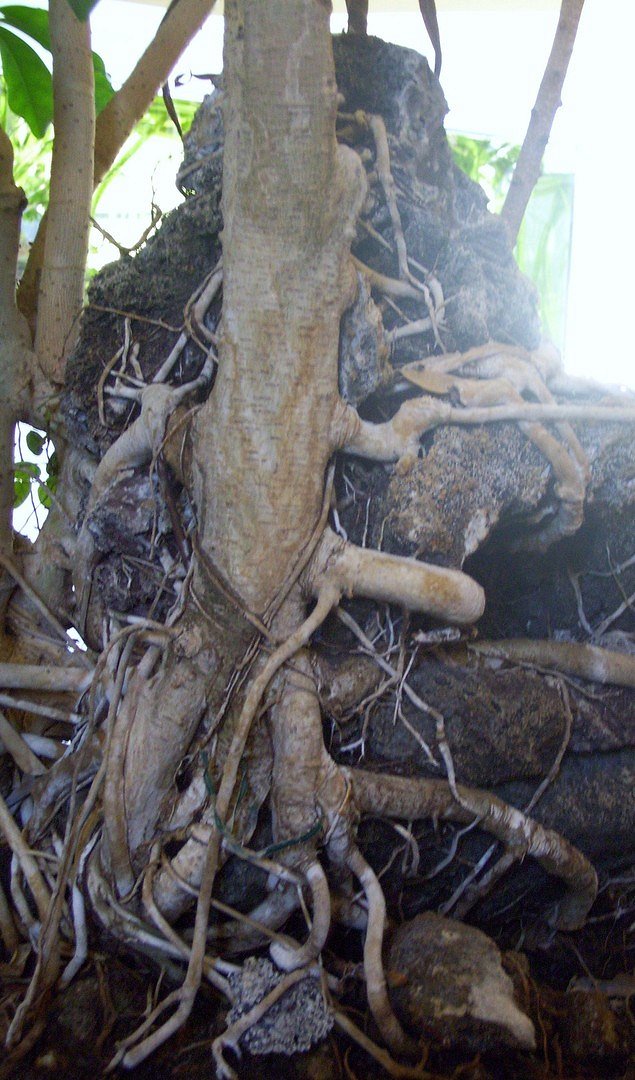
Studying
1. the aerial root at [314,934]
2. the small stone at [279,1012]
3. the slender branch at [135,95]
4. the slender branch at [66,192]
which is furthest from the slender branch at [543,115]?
the small stone at [279,1012]

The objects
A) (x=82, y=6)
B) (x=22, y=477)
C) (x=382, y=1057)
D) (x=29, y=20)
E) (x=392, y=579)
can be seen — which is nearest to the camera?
(x=382, y=1057)

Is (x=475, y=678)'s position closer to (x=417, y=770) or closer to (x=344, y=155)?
(x=417, y=770)

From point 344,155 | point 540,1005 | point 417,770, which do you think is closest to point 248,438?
point 344,155

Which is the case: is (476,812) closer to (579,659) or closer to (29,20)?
(579,659)

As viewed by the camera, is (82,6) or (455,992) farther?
(82,6)

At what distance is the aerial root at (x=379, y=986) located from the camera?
988 millimetres

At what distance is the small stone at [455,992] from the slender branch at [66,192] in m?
1.13

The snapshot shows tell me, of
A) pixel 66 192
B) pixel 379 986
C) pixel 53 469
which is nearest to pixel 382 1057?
pixel 379 986

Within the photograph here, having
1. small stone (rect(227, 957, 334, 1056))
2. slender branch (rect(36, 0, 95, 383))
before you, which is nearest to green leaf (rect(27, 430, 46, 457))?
slender branch (rect(36, 0, 95, 383))

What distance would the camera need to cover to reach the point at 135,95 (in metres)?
1.67

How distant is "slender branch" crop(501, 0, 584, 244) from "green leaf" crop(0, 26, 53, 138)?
990 millimetres

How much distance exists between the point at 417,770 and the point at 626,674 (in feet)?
1.29

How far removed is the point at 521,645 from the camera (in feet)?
4.35

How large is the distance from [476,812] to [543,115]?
128 centimetres
